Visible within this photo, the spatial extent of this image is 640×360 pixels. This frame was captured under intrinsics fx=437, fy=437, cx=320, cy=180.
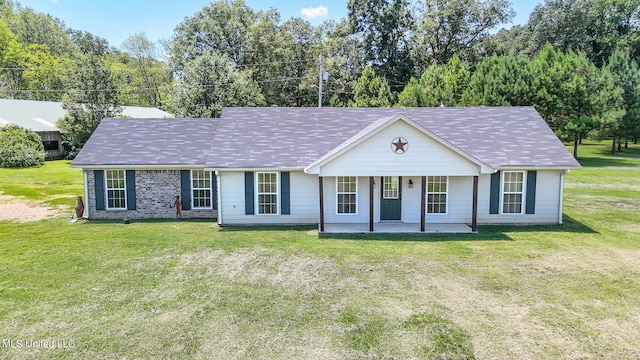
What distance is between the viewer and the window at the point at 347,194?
1538cm

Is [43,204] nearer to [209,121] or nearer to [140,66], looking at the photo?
[209,121]

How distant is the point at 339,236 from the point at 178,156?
715cm

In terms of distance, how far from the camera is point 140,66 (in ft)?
212

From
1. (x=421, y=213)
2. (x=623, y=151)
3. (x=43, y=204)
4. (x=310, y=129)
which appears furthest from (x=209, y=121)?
(x=623, y=151)

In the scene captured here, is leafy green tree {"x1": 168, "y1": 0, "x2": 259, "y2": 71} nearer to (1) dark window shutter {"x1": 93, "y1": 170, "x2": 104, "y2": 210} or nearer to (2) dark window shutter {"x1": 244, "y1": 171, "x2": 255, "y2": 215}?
(1) dark window shutter {"x1": 93, "y1": 170, "x2": 104, "y2": 210}

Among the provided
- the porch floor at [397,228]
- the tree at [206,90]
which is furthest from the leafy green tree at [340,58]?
the porch floor at [397,228]

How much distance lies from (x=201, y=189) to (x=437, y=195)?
8.82m

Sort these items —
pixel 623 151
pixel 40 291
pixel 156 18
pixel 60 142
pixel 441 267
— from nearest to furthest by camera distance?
pixel 40 291, pixel 441 267, pixel 60 142, pixel 623 151, pixel 156 18

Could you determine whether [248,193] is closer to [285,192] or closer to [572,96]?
[285,192]

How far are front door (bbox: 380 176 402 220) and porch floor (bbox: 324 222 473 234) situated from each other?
0.37m

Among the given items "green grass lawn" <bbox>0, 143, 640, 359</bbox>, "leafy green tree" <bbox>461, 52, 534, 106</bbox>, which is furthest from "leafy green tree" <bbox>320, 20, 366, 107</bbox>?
"green grass lawn" <bbox>0, 143, 640, 359</bbox>

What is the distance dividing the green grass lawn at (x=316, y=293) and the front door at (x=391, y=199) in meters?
1.76

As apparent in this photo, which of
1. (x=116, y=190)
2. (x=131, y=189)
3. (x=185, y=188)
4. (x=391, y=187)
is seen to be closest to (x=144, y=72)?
(x=116, y=190)

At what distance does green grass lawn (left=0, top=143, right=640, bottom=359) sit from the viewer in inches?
284
